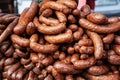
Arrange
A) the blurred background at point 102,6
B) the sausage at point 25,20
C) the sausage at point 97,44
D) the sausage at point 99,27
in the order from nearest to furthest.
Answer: the sausage at point 97,44
the sausage at point 99,27
the sausage at point 25,20
the blurred background at point 102,6

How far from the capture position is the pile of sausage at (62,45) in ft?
5.68

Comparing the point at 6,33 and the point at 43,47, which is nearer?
the point at 43,47

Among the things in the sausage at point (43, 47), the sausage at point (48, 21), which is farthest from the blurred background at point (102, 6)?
the sausage at point (43, 47)

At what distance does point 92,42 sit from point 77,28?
15 cm

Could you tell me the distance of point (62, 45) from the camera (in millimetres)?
1814

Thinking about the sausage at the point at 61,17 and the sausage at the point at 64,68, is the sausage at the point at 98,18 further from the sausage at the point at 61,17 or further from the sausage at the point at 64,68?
the sausage at the point at 64,68

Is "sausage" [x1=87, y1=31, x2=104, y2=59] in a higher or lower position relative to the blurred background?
higher

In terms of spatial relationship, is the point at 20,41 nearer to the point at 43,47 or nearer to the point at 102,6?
the point at 43,47

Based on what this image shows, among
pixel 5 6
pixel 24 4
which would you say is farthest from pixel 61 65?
pixel 5 6

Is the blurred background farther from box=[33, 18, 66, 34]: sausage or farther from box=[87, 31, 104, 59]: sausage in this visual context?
box=[87, 31, 104, 59]: sausage

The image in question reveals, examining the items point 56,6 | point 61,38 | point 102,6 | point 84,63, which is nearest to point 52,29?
point 61,38

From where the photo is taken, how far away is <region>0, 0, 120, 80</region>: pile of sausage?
5.68ft

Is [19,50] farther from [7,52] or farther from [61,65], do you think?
[61,65]

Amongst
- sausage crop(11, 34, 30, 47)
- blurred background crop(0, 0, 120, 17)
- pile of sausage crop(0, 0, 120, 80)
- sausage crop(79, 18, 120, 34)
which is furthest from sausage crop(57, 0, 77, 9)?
blurred background crop(0, 0, 120, 17)
